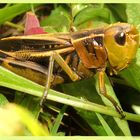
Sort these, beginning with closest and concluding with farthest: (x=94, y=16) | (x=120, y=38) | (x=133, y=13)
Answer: (x=120, y=38)
(x=133, y=13)
(x=94, y=16)

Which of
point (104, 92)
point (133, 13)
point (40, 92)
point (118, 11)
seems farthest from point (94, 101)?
point (118, 11)

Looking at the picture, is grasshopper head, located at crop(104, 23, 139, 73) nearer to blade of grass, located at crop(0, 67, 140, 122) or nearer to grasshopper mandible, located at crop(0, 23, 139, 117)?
grasshopper mandible, located at crop(0, 23, 139, 117)

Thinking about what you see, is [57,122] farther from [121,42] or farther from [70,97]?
[121,42]

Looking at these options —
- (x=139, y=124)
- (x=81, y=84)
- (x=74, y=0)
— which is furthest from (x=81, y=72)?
(x=74, y=0)

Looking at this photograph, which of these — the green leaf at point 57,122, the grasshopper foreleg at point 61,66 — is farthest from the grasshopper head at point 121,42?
the green leaf at point 57,122

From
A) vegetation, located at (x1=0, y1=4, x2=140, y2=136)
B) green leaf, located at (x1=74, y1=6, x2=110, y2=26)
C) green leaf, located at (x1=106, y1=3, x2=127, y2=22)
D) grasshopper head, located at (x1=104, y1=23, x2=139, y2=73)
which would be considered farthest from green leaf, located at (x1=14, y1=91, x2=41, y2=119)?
green leaf, located at (x1=106, y1=3, x2=127, y2=22)

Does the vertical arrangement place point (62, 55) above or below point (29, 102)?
above

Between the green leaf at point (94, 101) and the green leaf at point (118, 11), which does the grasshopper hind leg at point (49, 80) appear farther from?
the green leaf at point (118, 11)

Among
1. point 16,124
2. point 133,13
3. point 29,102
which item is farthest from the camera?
point 133,13

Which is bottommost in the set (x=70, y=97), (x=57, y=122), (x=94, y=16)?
(x=57, y=122)
